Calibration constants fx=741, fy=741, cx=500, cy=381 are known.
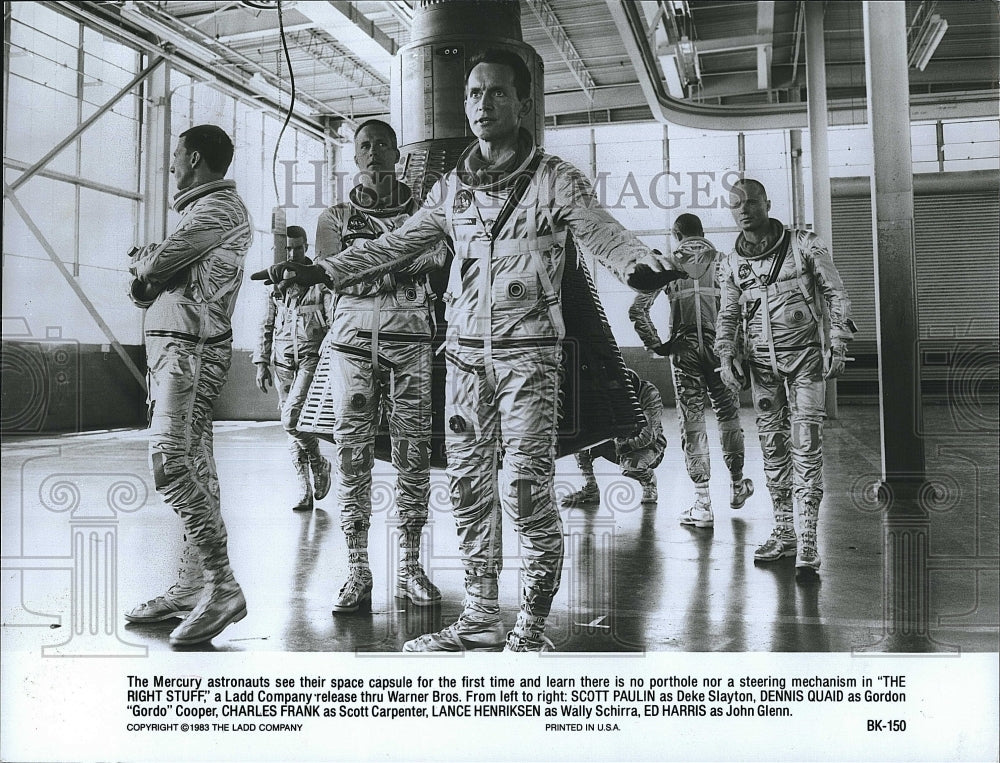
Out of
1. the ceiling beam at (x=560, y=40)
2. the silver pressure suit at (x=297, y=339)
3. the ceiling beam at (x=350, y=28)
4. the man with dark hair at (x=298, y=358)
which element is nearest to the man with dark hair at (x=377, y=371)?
the man with dark hair at (x=298, y=358)

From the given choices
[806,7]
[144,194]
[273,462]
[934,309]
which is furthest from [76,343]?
[806,7]

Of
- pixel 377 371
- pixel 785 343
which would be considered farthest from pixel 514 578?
pixel 785 343

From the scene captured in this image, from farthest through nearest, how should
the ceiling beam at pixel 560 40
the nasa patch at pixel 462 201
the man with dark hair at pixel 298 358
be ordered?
1. the ceiling beam at pixel 560 40
2. the man with dark hair at pixel 298 358
3. the nasa patch at pixel 462 201

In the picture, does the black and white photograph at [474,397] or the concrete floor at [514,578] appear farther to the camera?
the concrete floor at [514,578]

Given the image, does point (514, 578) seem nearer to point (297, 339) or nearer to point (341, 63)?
point (297, 339)

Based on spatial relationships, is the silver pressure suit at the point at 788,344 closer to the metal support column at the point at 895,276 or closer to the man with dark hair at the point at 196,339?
the metal support column at the point at 895,276

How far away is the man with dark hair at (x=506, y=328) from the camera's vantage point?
2480 mm

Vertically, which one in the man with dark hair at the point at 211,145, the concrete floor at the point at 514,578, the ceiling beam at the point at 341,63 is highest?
the ceiling beam at the point at 341,63

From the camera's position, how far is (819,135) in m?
5.08

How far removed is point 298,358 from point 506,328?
8.45ft

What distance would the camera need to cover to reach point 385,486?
3.43 metres

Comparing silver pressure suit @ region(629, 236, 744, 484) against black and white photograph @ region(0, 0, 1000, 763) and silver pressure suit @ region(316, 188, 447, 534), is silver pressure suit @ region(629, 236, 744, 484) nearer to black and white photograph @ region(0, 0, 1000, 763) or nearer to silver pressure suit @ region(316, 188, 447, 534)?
black and white photograph @ region(0, 0, 1000, 763)

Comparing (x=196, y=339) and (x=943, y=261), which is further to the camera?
(x=943, y=261)

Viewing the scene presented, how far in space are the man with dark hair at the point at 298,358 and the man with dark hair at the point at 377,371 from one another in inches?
31.5
